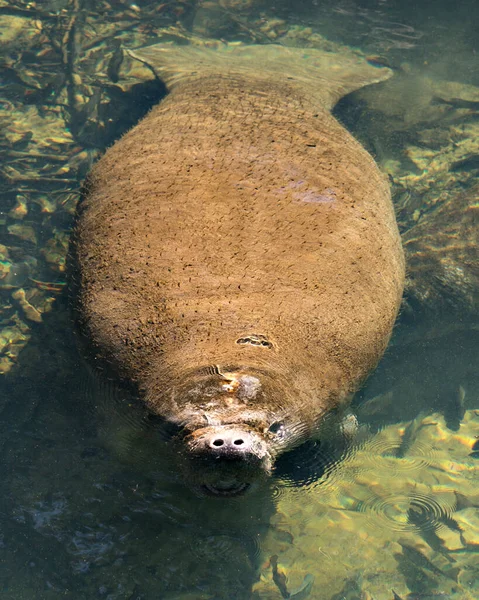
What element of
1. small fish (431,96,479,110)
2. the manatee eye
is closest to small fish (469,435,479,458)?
the manatee eye

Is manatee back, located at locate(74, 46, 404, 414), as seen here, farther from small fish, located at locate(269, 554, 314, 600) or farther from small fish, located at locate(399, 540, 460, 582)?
small fish, located at locate(399, 540, 460, 582)

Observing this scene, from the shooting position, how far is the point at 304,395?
9.86 feet

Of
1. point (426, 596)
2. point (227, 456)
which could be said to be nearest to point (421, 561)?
point (426, 596)

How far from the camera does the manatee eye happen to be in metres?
2.75

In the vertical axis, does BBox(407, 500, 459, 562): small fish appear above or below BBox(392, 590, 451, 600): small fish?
above

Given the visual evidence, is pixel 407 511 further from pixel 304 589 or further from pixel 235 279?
pixel 235 279

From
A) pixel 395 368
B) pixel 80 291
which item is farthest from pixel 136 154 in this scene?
pixel 395 368

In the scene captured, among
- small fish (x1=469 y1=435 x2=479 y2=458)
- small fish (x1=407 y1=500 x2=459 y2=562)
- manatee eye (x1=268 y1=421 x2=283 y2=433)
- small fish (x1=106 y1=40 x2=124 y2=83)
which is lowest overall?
small fish (x1=407 y1=500 x2=459 y2=562)

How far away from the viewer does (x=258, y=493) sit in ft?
11.2

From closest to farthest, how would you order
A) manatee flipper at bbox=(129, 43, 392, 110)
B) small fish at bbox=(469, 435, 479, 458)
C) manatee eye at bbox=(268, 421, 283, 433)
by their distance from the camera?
manatee eye at bbox=(268, 421, 283, 433), small fish at bbox=(469, 435, 479, 458), manatee flipper at bbox=(129, 43, 392, 110)

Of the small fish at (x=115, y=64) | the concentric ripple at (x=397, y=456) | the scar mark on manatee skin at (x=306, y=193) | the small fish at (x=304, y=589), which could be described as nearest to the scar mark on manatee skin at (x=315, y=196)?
the scar mark on manatee skin at (x=306, y=193)

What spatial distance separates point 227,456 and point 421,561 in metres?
3.13

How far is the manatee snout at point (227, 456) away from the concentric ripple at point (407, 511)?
7.95 ft

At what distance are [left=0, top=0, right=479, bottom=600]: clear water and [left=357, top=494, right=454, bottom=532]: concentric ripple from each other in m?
0.01
